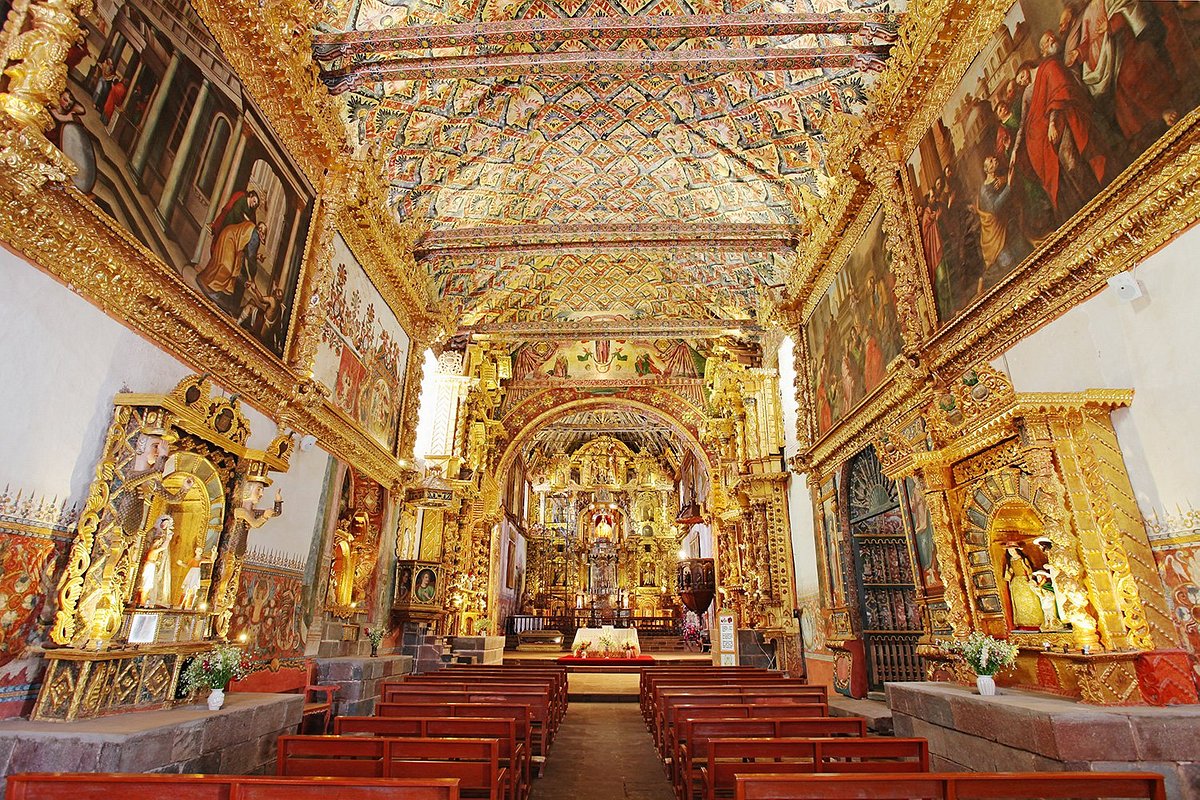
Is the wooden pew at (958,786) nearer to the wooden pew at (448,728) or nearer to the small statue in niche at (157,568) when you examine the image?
the wooden pew at (448,728)

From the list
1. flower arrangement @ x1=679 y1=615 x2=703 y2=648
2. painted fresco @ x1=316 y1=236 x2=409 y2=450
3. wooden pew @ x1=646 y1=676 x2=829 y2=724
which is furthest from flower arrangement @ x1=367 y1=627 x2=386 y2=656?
flower arrangement @ x1=679 y1=615 x2=703 y2=648

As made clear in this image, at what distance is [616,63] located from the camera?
27.4 ft

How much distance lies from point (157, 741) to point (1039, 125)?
29.0ft

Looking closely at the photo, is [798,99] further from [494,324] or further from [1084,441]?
[494,324]

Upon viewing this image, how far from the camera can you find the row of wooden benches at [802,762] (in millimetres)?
2768

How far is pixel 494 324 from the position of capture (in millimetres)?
16188

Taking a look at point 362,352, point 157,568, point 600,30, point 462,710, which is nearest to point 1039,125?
point 600,30

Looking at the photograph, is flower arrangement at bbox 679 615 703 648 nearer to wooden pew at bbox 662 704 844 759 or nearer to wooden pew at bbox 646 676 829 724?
wooden pew at bbox 646 676 829 724

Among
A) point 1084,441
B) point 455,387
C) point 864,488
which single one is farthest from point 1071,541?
point 455,387

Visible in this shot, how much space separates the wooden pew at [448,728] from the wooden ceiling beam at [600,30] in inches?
313

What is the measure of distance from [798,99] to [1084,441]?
687cm

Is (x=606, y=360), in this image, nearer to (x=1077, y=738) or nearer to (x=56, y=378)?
(x=56, y=378)

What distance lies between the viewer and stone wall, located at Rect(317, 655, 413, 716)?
8.77m

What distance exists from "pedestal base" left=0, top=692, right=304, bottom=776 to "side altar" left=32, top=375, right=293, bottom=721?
29 cm
